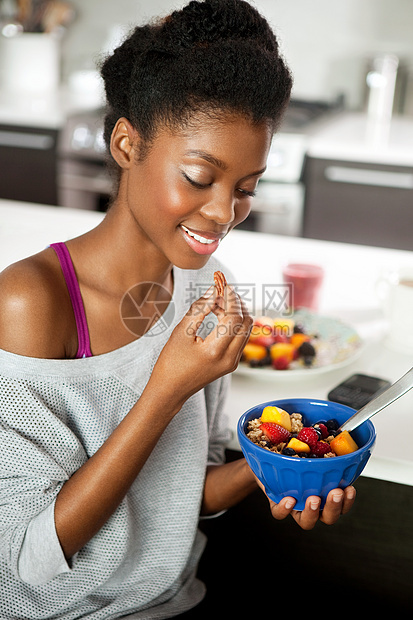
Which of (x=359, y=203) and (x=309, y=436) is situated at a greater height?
(x=309, y=436)

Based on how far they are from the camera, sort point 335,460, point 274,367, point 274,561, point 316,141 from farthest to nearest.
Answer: point 316,141 → point 274,561 → point 274,367 → point 335,460

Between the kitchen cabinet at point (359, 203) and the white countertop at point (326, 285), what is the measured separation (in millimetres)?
1063

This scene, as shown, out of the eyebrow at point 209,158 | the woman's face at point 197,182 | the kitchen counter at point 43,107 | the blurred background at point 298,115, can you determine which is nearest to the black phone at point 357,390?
the woman's face at point 197,182

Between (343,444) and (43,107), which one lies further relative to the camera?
(43,107)

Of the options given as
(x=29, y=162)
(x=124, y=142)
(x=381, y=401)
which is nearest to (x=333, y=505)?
(x=381, y=401)

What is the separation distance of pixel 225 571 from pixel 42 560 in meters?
0.62

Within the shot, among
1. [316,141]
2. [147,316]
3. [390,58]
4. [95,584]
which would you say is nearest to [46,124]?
[316,141]

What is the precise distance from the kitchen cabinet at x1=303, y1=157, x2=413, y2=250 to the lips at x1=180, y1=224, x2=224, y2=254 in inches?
76.0

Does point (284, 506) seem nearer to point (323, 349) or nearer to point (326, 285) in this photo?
point (323, 349)

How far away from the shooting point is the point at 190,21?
36.6 inches

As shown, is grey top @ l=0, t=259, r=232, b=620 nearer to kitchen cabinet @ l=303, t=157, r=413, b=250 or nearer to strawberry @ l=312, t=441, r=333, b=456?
strawberry @ l=312, t=441, r=333, b=456

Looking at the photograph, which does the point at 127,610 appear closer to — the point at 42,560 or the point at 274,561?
the point at 42,560

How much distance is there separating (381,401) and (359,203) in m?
2.07

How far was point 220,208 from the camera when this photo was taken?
93 cm
